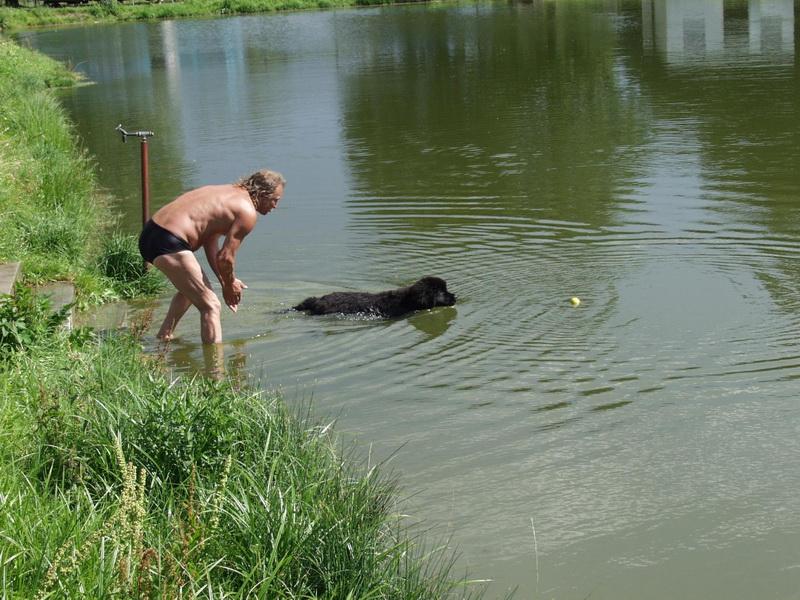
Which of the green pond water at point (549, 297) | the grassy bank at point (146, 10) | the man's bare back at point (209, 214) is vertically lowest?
the green pond water at point (549, 297)

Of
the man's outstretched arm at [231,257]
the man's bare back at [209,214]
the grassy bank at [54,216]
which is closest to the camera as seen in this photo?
the man's outstretched arm at [231,257]

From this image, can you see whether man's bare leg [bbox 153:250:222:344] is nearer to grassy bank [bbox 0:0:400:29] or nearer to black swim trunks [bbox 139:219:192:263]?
black swim trunks [bbox 139:219:192:263]

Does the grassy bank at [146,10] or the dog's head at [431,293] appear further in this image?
the grassy bank at [146,10]

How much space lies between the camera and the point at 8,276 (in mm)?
8766

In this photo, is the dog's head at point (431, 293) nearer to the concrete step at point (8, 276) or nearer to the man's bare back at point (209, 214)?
the man's bare back at point (209, 214)

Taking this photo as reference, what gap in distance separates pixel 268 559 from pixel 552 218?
9393mm

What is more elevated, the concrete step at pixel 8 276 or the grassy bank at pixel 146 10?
the grassy bank at pixel 146 10

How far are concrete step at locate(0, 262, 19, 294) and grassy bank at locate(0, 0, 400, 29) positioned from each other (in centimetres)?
6163

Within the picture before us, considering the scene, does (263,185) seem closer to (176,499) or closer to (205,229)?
(205,229)

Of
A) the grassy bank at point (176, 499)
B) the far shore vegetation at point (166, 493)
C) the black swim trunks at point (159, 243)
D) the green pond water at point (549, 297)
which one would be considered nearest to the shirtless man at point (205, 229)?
the black swim trunks at point (159, 243)

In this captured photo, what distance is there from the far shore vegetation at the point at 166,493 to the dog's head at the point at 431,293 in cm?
262

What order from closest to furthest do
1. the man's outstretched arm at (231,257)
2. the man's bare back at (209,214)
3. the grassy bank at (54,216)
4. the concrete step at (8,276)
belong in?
1. the concrete step at (8,276)
2. the man's outstretched arm at (231,257)
3. the man's bare back at (209,214)
4. the grassy bank at (54,216)

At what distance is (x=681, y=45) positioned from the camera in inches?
1315

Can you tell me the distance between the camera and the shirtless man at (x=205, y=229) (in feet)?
29.0
